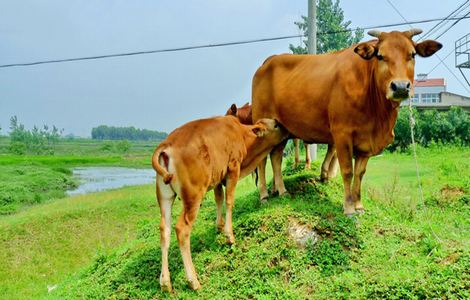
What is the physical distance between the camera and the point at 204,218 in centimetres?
673

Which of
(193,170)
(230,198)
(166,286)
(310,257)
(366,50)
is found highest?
(366,50)

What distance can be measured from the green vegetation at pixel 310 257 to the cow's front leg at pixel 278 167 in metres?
0.18

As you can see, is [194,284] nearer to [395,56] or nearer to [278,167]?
[278,167]

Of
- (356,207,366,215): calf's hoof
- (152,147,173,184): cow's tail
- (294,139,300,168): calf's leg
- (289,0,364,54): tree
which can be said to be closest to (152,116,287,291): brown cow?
(152,147,173,184): cow's tail

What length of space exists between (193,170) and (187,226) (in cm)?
56

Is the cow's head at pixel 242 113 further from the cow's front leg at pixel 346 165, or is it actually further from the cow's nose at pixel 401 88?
the cow's nose at pixel 401 88

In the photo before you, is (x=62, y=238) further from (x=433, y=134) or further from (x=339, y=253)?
(x=433, y=134)

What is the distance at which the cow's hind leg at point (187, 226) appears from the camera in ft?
15.5

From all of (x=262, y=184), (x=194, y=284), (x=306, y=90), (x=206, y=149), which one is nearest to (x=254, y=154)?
(x=262, y=184)

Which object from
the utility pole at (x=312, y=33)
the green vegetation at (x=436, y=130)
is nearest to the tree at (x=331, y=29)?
the green vegetation at (x=436, y=130)

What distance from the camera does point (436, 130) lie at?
19500mm

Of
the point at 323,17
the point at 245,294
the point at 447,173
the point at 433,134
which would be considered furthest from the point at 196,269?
the point at 323,17

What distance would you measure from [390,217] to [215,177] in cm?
222

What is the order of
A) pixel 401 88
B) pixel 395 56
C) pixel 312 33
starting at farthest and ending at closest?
pixel 312 33 < pixel 395 56 < pixel 401 88
